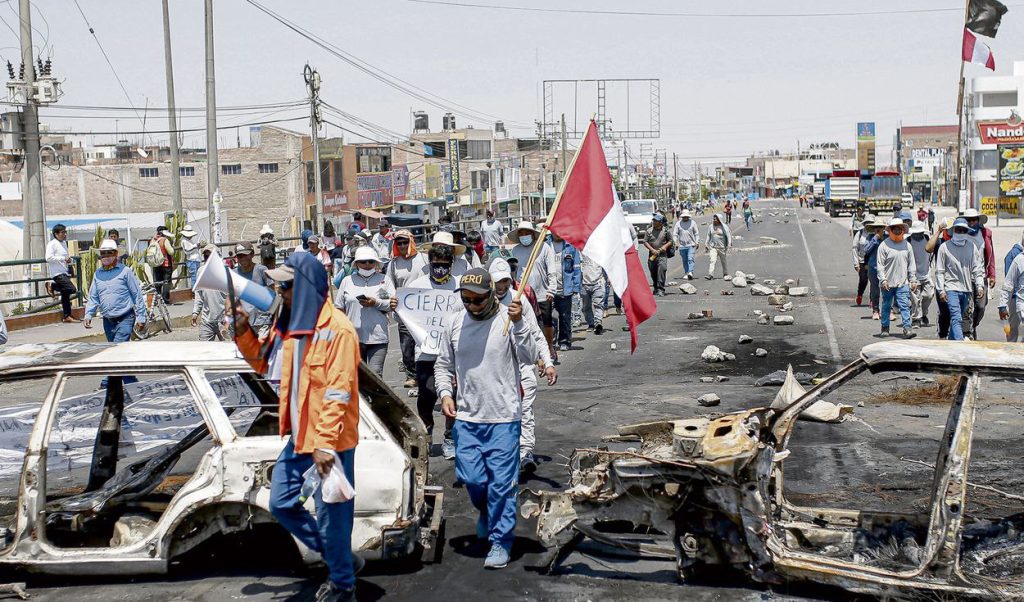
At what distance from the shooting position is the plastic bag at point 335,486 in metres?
4.98

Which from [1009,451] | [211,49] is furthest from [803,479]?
[211,49]

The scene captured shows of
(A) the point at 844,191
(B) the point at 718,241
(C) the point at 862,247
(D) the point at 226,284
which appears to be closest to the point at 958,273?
(C) the point at 862,247

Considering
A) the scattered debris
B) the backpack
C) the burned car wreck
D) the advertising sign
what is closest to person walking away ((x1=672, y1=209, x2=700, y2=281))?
the backpack

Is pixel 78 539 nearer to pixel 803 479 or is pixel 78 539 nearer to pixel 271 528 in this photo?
pixel 271 528

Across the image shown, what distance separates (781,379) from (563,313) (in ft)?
12.8

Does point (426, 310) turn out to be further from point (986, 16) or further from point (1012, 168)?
point (1012, 168)

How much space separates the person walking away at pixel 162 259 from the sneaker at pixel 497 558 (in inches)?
660

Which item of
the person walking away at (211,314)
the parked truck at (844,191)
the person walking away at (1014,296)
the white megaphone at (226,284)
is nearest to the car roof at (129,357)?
the white megaphone at (226,284)

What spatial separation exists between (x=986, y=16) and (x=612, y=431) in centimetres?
2236

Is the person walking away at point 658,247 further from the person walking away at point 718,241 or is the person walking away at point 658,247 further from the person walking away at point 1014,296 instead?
the person walking away at point 1014,296

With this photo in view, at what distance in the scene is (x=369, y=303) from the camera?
366 inches

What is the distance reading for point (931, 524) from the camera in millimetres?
4934

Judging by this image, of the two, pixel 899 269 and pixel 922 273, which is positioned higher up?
pixel 899 269

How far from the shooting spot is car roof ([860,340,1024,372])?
198 inches
